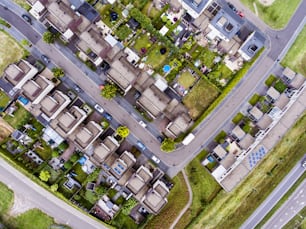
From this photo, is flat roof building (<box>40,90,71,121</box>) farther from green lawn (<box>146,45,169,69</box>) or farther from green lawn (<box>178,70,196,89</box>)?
green lawn (<box>178,70,196,89</box>)

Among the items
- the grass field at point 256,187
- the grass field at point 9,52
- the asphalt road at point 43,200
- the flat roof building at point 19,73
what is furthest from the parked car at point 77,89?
the grass field at point 256,187

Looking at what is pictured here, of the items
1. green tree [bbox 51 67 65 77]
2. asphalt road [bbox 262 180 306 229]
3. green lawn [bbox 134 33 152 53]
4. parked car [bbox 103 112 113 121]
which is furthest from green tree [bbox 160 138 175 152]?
asphalt road [bbox 262 180 306 229]

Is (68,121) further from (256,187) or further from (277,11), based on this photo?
(277,11)

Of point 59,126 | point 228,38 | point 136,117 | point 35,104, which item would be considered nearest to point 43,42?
point 35,104

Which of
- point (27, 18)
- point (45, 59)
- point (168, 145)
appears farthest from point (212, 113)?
point (27, 18)

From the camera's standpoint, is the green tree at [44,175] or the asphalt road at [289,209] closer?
the green tree at [44,175]

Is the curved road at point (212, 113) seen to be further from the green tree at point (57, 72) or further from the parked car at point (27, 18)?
the green tree at point (57, 72)

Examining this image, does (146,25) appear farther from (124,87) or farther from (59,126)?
(59,126)
